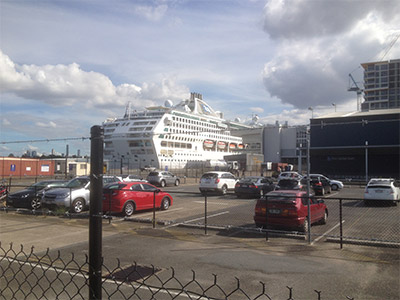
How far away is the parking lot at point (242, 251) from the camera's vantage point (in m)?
5.88

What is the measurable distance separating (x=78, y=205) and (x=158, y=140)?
162 ft

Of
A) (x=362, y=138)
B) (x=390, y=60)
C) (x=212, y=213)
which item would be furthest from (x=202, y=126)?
(x=390, y=60)

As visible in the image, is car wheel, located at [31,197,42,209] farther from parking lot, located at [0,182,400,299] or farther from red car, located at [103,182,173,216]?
Answer: red car, located at [103,182,173,216]

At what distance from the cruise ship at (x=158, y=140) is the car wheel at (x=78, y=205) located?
4397 centimetres

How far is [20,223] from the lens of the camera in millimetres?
12141

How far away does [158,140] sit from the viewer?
6394cm

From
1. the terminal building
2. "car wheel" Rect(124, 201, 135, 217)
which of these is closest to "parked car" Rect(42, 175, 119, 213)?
"car wheel" Rect(124, 201, 135, 217)

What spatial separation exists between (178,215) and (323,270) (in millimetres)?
8559

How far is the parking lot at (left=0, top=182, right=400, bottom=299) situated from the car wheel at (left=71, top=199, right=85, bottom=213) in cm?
108

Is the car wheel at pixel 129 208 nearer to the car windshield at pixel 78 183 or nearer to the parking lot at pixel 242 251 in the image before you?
the parking lot at pixel 242 251

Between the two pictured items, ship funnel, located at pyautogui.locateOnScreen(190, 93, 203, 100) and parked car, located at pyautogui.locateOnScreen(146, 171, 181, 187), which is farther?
ship funnel, located at pyautogui.locateOnScreen(190, 93, 203, 100)

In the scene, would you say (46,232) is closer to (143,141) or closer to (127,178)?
(127,178)

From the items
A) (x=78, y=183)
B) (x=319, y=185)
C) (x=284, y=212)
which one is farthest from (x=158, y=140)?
(x=284, y=212)

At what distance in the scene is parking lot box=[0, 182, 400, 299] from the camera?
588 cm
